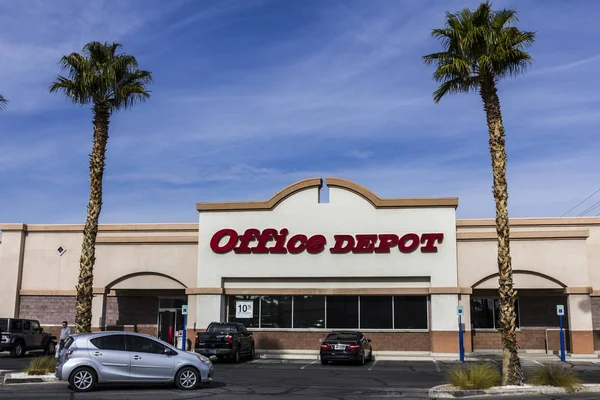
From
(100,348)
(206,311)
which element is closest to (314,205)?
(206,311)

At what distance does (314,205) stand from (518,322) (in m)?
11.9

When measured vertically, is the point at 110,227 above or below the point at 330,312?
above

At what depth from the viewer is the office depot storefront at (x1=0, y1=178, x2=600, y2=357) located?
104ft

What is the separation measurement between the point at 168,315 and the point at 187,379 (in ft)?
60.5

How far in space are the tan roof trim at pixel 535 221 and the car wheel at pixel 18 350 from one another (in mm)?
21826

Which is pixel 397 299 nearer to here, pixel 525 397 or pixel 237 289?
pixel 237 289

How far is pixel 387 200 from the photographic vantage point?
32.6 m

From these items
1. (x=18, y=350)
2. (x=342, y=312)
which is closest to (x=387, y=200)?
(x=342, y=312)

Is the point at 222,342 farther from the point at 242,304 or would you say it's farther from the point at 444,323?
the point at 444,323

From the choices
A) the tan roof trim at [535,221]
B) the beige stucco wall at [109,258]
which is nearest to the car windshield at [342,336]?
the tan roof trim at [535,221]

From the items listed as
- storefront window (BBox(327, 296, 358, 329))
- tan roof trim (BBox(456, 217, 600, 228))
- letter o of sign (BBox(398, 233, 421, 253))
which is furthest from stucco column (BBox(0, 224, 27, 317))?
tan roof trim (BBox(456, 217, 600, 228))

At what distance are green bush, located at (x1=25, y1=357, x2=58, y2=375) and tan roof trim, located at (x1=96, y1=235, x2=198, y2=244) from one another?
1348 centimetres

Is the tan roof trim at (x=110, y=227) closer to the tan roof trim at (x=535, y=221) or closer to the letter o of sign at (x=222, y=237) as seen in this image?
the letter o of sign at (x=222, y=237)

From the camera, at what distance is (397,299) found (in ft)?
106
